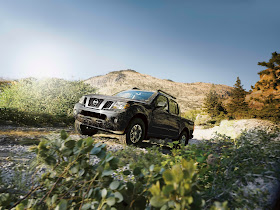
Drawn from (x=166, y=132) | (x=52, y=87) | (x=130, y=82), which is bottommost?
(x=166, y=132)

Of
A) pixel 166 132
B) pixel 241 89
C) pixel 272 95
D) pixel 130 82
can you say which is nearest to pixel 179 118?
pixel 166 132

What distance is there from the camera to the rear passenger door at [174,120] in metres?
6.92

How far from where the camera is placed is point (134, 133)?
5.25m

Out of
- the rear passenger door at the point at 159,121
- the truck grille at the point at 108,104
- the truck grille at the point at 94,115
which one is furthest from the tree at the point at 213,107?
the truck grille at the point at 94,115

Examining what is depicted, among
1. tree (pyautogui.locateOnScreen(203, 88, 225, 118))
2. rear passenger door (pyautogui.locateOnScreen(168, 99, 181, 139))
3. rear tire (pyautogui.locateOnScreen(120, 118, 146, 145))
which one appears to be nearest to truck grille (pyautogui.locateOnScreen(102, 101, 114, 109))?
rear tire (pyautogui.locateOnScreen(120, 118, 146, 145))

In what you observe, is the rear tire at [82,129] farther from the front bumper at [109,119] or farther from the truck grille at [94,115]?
the front bumper at [109,119]

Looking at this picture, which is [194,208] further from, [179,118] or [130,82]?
[130,82]

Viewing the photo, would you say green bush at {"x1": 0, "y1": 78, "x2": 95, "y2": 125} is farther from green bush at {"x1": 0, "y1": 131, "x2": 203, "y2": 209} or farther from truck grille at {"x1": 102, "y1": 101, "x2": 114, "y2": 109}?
green bush at {"x1": 0, "y1": 131, "x2": 203, "y2": 209}

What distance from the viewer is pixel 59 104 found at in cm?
1083

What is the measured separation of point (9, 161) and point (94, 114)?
2.30 m

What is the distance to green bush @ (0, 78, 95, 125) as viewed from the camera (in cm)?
930

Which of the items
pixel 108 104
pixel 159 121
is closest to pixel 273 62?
pixel 159 121

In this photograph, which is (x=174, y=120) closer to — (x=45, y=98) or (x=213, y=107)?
(x=45, y=98)

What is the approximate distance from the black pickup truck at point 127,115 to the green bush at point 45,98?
409 centimetres
